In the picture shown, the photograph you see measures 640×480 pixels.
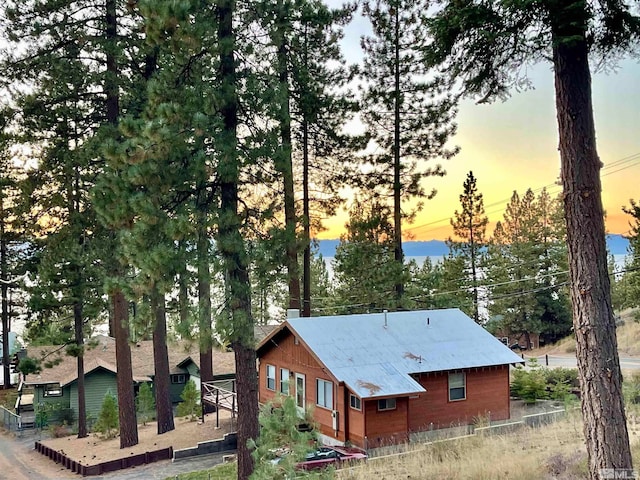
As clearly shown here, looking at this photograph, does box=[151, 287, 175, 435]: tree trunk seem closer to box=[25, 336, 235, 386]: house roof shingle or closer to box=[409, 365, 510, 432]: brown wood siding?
box=[25, 336, 235, 386]: house roof shingle

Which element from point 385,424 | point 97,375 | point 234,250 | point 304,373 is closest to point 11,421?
point 97,375

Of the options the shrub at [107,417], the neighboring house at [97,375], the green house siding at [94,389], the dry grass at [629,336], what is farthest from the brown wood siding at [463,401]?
the green house siding at [94,389]

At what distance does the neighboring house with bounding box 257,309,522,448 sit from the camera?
49.9 feet

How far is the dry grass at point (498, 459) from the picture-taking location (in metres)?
8.84

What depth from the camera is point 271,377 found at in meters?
20.2

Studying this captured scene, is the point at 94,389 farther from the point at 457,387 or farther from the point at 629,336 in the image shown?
the point at 629,336

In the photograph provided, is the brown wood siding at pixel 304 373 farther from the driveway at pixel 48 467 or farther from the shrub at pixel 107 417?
the shrub at pixel 107 417

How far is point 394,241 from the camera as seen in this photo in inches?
816

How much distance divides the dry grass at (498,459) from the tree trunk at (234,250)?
82.5 inches

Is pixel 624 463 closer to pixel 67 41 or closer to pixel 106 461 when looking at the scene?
pixel 106 461

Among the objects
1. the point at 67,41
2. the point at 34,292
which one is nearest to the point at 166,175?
the point at 67,41

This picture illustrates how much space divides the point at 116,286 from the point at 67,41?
7.23m

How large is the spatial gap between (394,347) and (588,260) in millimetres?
11026

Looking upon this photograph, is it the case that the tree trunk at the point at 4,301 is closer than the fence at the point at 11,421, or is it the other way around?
the fence at the point at 11,421
